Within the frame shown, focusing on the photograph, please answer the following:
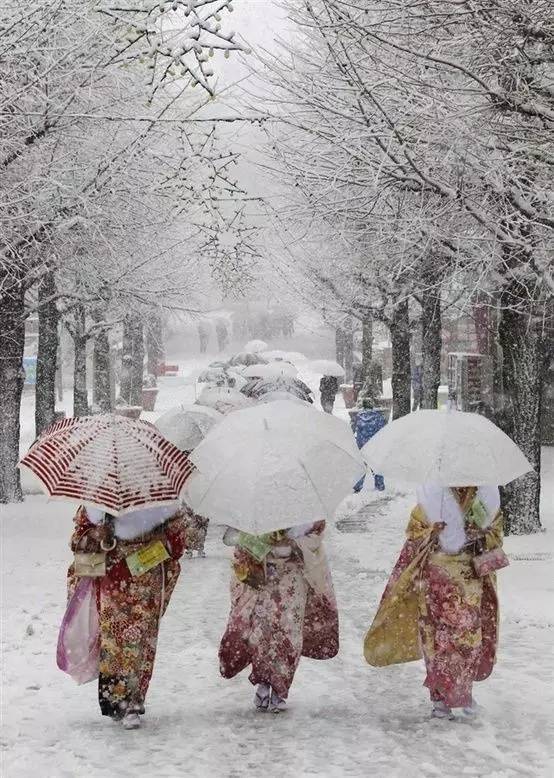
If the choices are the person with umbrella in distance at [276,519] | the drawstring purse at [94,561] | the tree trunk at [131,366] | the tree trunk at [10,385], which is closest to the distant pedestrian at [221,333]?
the tree trunk at [131,366]

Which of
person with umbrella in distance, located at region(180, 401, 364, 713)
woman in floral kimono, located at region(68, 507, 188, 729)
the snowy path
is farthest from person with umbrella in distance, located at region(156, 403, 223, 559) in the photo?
woman in floral kimono, located at region(68, 507, 188, 729)

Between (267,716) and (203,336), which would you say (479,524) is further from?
(203,336)

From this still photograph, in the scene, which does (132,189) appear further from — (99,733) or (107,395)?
(107,395)

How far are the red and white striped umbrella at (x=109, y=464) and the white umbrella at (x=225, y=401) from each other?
7.07 metres

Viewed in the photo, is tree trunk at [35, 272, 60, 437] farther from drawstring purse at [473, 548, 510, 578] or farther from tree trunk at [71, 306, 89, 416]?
drawstring purse at [473, 548, 510, 578]

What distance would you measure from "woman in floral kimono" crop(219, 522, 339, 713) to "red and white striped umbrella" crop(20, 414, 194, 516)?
28.2 inches

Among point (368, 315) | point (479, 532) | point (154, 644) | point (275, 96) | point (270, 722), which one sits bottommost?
point (270, 722)

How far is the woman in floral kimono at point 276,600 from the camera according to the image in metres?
6.01

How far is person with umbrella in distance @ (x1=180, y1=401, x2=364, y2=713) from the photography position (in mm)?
5602

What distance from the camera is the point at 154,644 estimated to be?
5875mm

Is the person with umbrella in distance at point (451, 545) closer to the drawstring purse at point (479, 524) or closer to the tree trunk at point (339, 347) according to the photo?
the drawstring purse at point (479, 524)

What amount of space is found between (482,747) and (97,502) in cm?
242

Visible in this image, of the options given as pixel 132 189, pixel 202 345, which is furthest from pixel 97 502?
pixel 202 345

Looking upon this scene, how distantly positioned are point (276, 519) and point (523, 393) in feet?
24.1
